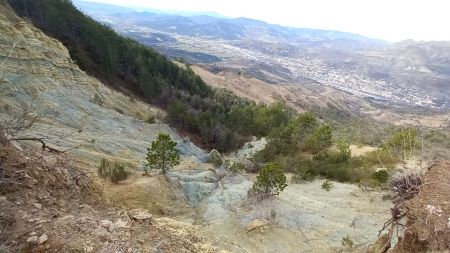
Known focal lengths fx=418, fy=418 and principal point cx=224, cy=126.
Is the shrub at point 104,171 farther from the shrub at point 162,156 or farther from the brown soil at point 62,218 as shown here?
the brown soil at point 62,218

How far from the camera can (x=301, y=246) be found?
11.3 m

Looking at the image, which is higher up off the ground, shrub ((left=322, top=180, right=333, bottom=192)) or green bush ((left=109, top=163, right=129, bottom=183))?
green bush ((left=109, top=163, right=129, bottom=183))

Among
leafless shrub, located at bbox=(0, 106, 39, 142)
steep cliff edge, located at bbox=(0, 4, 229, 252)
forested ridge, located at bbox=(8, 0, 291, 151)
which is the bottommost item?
forested ridge, located at bbox=(8, 0, 291, 151)

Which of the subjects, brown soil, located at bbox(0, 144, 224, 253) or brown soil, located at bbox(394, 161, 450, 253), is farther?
brown soil, located at bbox(0, 144, 224, 253)

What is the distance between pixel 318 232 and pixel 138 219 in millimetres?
6640

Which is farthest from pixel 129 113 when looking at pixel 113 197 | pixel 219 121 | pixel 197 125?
pixel 113 197

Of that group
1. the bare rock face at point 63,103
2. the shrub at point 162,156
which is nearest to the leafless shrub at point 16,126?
the shrub at point 162,156

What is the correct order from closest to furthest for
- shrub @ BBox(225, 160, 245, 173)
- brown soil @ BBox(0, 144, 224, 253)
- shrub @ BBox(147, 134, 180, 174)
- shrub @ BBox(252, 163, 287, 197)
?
brown soil @ BBox(0, 144, 224, 253), shrub @ BBox(252, 163, 287, 197), shrub @ BBox(147, 134, 180, 174), shrub @ BBox(225, 160, 245, 173)

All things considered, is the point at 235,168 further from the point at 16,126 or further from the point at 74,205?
the point at 16,126

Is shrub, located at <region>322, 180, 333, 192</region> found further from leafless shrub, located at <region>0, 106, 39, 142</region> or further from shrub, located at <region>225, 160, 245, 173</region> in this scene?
leafless shrub, located at <region>0, 106, 39, 142</region>

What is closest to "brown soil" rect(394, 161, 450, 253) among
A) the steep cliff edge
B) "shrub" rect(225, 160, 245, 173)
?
the steep cliff edge

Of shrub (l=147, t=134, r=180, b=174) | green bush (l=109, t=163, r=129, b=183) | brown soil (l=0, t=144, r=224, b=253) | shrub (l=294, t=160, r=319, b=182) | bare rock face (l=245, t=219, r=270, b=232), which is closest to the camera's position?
brown soil (l=0, t=144, r=224, b=253)

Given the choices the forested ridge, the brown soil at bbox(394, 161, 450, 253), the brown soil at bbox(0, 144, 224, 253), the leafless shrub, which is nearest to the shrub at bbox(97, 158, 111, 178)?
the brown soil at bbox(0, 144, 224, 253)

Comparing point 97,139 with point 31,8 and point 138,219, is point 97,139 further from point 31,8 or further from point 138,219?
point 31,8
